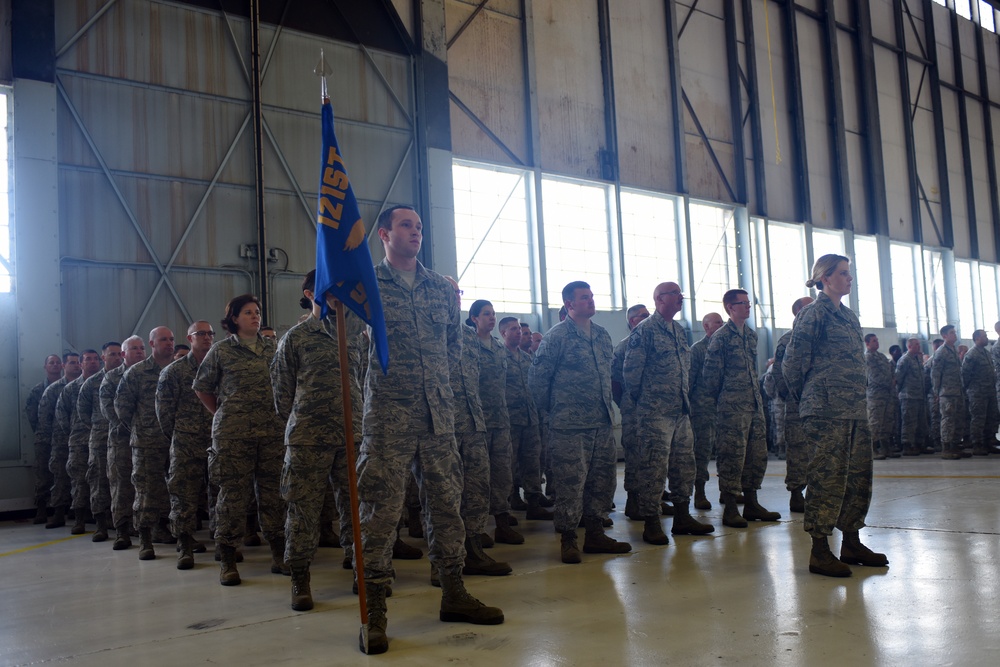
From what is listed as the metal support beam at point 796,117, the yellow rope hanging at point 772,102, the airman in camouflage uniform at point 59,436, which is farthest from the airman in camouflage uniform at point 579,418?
the metal support beam at point 796,117

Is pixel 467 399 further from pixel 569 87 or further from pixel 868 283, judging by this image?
pixel 868 283

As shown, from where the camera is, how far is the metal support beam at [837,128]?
18094 millimetres

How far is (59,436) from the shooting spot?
8.24 metres

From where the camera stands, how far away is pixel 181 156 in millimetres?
10211

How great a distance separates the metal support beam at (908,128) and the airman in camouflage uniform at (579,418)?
56.8 feet

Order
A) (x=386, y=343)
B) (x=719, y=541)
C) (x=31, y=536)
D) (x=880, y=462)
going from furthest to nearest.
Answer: (x=880, y=462) < (x=31, y=536) < (x=719, y=541) < (x=386, y=343)

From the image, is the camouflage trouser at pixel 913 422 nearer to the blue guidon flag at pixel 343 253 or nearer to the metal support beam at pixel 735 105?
the metal support beam at pixel 735 105

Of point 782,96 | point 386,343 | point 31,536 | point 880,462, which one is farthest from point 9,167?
point 782,96

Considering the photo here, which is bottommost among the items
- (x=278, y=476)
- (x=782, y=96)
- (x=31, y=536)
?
(x=31, y=536)

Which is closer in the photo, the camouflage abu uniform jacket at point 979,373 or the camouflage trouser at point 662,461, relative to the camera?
the camouflage trouser at point 662,461

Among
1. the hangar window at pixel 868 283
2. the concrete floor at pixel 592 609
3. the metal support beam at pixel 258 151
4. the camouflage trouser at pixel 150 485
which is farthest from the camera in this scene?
the hangar window at pixel 868 283

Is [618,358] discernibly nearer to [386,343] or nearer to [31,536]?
[386,343]

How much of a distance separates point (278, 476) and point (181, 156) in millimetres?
6583

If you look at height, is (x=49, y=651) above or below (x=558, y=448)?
below
